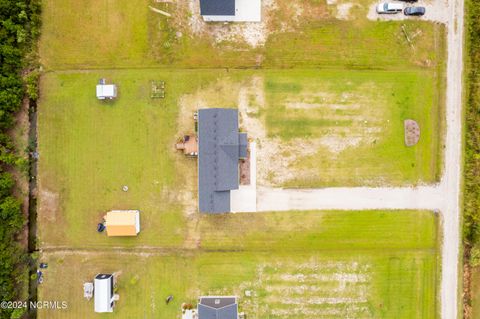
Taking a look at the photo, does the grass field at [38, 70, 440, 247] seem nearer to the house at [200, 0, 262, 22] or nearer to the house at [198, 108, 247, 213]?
the house at [198, 108, 247, 213]

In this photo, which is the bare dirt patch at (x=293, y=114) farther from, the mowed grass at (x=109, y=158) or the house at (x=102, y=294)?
the house at (x=102, y=294)

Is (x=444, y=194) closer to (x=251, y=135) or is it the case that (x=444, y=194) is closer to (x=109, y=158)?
(x=251, y=135)

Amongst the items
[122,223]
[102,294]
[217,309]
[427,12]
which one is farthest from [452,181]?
[102,294]

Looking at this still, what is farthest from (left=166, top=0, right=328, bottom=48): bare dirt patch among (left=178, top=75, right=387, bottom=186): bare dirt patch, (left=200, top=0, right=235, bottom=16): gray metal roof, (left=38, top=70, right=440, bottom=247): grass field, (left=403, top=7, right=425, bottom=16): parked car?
(left=403, top=7, right=425, bottom=16): parked car

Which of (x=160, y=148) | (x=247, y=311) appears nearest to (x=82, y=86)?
(x=160, y=148)

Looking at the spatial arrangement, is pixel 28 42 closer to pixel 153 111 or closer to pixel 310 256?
pixel 153 111

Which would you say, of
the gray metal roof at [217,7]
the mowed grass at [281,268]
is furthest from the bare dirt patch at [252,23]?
the mowed grass at [281,268]
